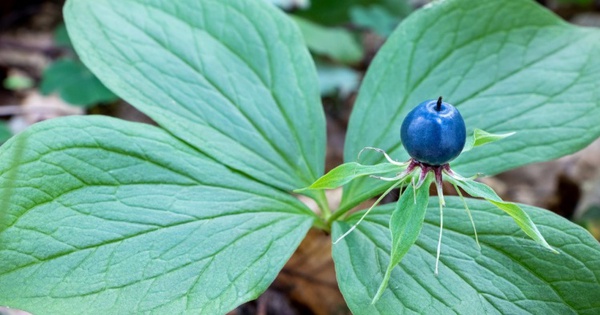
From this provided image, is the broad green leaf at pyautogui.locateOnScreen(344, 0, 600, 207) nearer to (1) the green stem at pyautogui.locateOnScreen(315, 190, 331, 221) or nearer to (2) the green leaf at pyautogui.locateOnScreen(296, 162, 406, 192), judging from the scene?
(1) the green stem at pyautogui.locateOnScreen(315, 190, 331, 221)

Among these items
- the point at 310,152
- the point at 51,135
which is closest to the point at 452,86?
the point at 310,152

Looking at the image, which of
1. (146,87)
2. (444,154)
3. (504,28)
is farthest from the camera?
(504,28)

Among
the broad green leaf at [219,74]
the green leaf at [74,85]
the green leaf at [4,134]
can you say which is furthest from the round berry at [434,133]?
the green leaf at [74,85]

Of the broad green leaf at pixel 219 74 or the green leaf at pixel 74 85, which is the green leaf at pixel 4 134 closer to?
the green leaf at pixel 74 85

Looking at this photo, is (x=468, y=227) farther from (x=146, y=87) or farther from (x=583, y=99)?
(x=146, y=87)

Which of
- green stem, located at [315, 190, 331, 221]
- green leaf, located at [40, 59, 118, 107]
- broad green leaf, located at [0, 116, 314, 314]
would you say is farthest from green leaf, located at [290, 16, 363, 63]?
broad green leaf, located at [0, 116, 314, 314]
